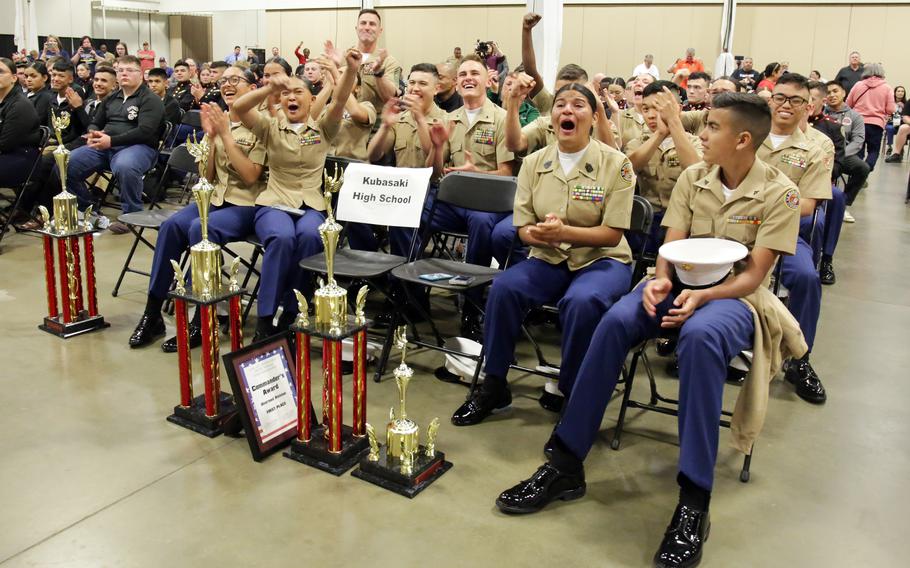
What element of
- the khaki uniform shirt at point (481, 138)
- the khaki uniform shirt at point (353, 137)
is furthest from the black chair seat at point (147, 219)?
the khaki uniform shirt at point (481, 138)

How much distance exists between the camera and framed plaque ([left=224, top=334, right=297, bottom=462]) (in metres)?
2.94

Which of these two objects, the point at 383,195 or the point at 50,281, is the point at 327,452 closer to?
the point at 383,195

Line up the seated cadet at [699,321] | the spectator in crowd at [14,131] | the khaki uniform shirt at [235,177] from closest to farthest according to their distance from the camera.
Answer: the seated cadet at [699,321] < the khaki uniform shirt at [235,177] < the spectator in crowd at [14,131]

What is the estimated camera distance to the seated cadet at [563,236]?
332cm

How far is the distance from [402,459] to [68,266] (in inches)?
98.1

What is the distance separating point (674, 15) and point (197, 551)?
1732 cm

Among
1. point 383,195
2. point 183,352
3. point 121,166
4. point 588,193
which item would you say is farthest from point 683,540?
point 121,166

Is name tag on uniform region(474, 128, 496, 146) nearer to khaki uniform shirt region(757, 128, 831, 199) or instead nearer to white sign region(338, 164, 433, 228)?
white sign region(338, 164, 433, 228)

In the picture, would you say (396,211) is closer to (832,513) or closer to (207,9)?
(832,513)

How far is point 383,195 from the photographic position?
4266 millimetres

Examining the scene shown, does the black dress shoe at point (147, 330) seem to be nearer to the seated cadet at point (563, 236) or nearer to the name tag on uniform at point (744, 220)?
the seated cadet at point (563, 236)

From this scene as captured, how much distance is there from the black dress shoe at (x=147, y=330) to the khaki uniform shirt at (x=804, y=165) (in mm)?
3478

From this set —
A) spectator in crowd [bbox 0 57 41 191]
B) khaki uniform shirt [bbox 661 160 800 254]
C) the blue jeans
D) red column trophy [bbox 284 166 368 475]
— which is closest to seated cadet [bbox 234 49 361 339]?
red column trophy [bbox 284 166 368 475]

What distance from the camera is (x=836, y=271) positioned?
6.14 meters
